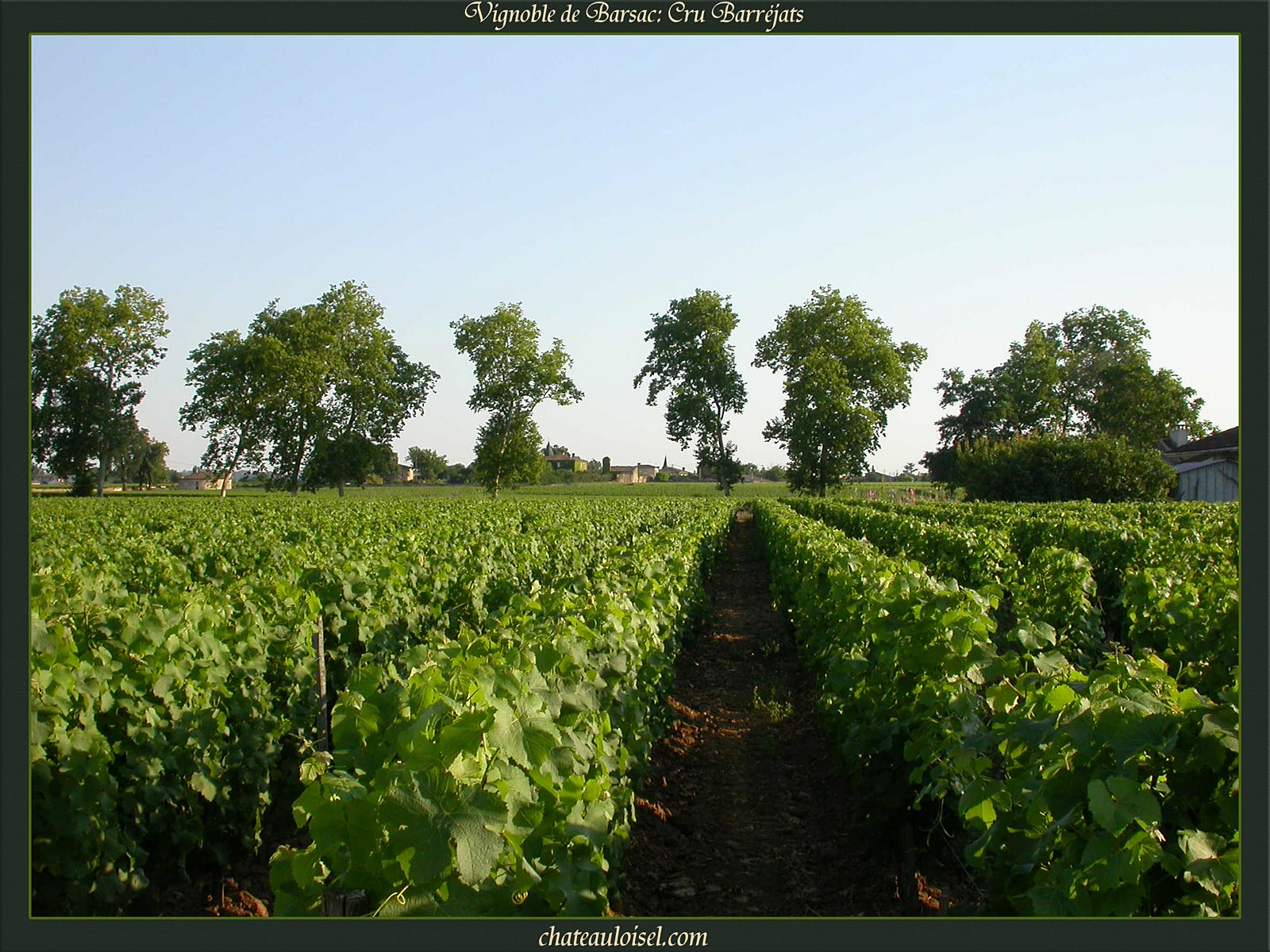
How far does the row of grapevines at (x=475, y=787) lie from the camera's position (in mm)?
2240

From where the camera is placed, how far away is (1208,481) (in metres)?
Answer: 39.3

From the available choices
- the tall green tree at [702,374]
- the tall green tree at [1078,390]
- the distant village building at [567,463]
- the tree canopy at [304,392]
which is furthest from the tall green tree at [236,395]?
the distant village building at [567,463]

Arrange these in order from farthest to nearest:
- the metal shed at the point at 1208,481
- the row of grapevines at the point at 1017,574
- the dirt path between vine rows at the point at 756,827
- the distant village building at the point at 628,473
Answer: the distant village building at the point at 628,473
the metal shed at the point at 1208,481
the row of grapevines at the point at 1017,574
the dirt path between vine rows at the point at 756,827

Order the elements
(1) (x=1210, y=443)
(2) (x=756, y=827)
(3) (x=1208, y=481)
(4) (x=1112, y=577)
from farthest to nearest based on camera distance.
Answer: (1) (x=1210, y=443) → (3) (x=1208, y=481) → (4) (x=1112, y=577) → (2) (x=756, y=827)

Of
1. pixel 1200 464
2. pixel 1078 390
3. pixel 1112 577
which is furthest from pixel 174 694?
pixel 1078 390

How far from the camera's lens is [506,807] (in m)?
2.36

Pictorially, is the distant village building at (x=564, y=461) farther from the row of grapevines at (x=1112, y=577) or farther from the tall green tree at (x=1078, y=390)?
the row of grapevines at (x=1112, y=577)

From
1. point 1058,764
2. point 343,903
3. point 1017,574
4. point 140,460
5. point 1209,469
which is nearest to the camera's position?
point 343,903

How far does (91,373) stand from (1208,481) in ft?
181

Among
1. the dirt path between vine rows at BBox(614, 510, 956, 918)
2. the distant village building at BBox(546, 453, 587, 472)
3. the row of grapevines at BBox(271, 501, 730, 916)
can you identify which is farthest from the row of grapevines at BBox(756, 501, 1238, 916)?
the distant village building at BBox(546, 453, 587, 472)

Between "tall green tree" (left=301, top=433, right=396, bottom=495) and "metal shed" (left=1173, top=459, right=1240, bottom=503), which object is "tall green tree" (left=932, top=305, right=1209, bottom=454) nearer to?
"metal shed" (left=1173, top=459, right=1240, bottom=503)

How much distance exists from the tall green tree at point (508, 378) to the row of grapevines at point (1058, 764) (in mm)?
56016

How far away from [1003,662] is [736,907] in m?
1.90

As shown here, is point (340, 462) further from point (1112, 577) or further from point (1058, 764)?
point (1058, 764)
